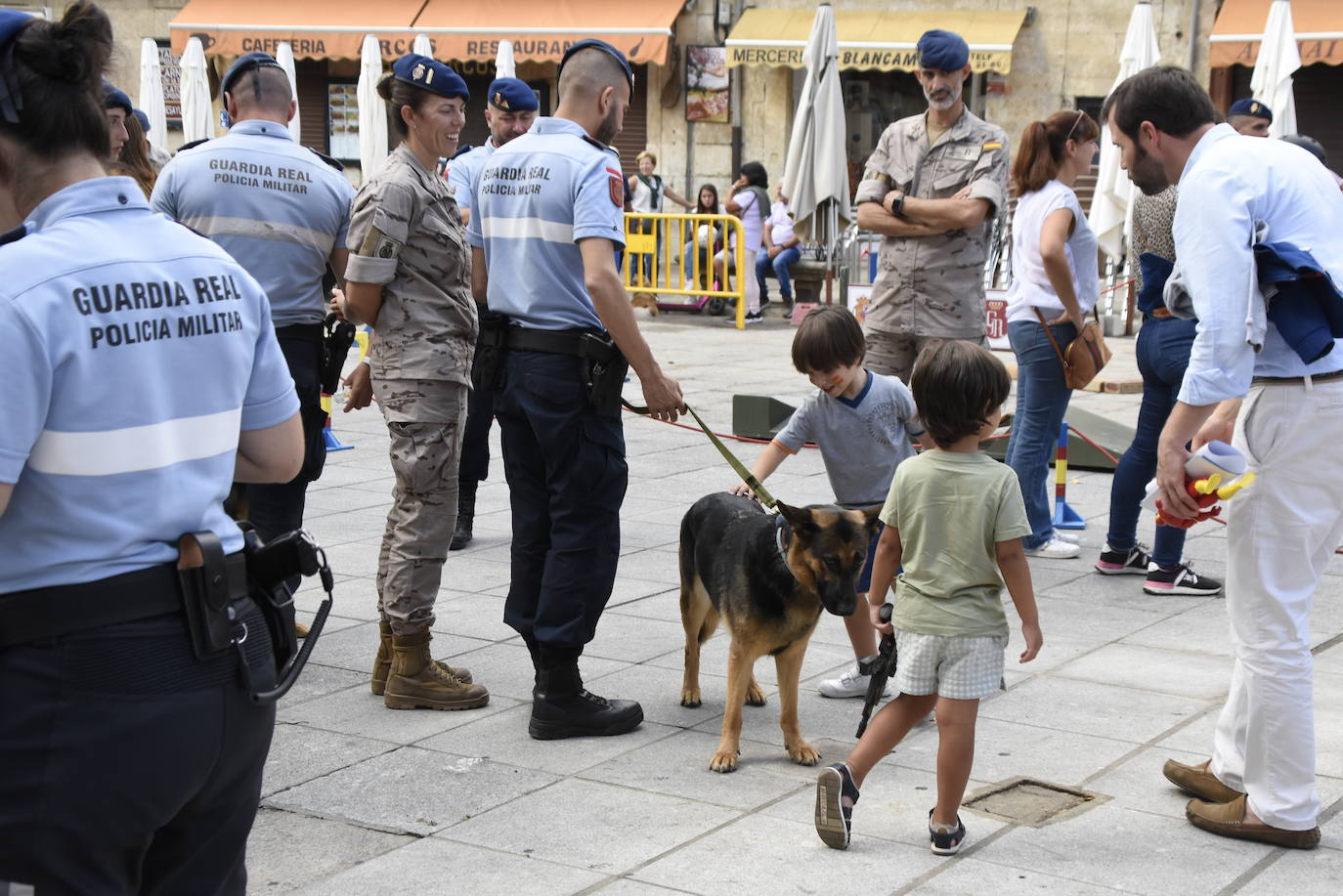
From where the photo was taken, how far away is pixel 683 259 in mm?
18531

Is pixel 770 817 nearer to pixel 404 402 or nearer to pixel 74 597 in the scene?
pixel 404 402

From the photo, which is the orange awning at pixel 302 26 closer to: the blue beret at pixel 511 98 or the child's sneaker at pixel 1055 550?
the blue beret at pixel 511 98

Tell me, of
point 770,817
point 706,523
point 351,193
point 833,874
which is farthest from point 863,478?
point 351,193

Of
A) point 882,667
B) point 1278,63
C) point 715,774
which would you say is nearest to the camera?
point 882,667

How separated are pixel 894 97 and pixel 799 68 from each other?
1.51 metres

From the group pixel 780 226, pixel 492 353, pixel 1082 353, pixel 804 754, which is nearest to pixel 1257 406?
pixel 804 754

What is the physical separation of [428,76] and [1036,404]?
3.37 meters

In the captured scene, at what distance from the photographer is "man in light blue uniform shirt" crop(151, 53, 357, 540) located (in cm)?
519

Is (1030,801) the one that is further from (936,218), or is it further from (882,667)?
(936,218)

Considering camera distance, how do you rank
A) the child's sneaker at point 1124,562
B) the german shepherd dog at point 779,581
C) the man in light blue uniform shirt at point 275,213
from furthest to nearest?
the child's sneaker at point 1124,562
the man in light blue uniform shirt at point 275,213
the german shepherd dog at point 779,581

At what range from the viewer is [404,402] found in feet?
16.7

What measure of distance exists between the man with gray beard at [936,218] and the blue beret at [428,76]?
7.62 feet

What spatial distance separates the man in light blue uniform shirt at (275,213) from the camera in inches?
204

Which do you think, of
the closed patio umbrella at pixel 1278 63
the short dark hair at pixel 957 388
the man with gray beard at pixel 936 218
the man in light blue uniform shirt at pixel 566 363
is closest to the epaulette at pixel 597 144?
the man in light blue uniform shirt at pixel 566 363
